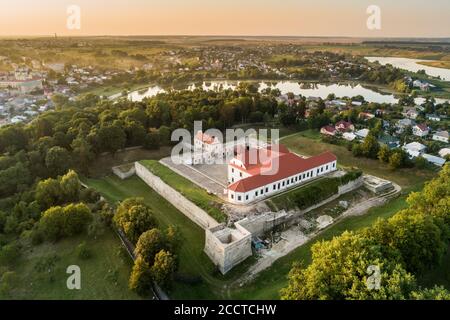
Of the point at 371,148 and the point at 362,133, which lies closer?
the point at 371,148

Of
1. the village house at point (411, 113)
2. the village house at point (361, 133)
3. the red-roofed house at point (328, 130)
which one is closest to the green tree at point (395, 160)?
the village house at point (361, 133)

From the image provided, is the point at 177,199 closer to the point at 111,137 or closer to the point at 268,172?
the point at 268,172

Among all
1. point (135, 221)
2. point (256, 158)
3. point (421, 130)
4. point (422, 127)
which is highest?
point (422, 127)

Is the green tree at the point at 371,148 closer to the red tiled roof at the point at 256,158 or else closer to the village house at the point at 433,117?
the red tiled roof at the point at 256,158

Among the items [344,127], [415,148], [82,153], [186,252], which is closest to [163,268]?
[186,252]

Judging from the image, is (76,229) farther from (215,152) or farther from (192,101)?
(192,101)

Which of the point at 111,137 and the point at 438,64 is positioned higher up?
the point at 438,64

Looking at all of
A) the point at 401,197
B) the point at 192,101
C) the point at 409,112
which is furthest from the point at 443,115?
the point at 192,101

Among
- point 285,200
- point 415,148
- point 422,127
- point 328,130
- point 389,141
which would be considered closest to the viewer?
point 285,200

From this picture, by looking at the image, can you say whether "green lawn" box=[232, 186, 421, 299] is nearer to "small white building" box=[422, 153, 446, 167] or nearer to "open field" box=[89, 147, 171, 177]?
"small white building" box=[422, 153, 446, 167]
